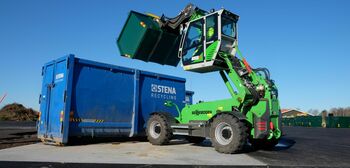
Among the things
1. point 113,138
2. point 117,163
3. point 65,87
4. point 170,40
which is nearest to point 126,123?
point 113,138

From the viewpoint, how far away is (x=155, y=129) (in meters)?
11.1

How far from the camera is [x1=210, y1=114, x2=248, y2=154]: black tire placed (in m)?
8.36

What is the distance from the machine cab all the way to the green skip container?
1682 mm

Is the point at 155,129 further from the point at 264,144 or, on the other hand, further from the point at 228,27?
the point at 228,27

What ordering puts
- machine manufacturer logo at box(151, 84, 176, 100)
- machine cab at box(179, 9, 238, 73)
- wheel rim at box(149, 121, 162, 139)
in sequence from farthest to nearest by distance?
machine manufacturer logo at box(151, 84, 176, 100) → wheel rim at box(149, 121, 162, 139) → machine cab at box(179, 9, 238, 73)

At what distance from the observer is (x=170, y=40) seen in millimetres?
12656

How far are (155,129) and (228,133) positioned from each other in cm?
312

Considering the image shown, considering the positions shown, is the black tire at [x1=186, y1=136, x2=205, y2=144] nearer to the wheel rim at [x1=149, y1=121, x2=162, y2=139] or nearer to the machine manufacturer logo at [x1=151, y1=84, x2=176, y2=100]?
the wheel rim at [x1=149, y1=121, x2=162, y2=139]

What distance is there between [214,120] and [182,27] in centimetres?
391

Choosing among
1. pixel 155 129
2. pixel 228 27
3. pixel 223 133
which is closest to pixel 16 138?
pixel 155 129

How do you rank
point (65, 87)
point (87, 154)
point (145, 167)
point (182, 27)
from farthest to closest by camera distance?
point (182, 27) < point (65, 87) < point (87, 154) < point (145, 167)

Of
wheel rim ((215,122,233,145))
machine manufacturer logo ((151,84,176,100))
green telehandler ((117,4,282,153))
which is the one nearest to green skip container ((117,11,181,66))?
green telehandler ((117,4,282,153))

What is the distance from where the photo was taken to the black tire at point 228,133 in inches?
329

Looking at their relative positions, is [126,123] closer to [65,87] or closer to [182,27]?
[65,87]
